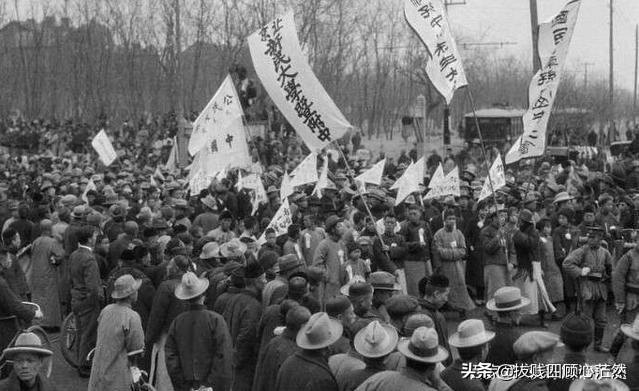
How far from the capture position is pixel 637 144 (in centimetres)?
2819

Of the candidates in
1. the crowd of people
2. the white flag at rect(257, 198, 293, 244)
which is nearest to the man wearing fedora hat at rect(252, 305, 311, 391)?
the crowd of people

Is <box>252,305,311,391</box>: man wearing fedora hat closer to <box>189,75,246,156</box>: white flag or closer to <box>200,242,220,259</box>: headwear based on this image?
<box>200,242,220,259</box>: headwear

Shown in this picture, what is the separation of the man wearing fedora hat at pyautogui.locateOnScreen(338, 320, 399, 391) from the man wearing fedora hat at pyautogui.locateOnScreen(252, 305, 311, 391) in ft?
2.71

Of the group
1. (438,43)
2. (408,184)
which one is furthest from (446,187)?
(438,43)

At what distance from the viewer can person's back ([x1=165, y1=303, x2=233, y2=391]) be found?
24.4 feet

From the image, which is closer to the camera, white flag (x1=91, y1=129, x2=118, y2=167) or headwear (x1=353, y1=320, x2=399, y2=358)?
headwear (x1=353, y1=320, x2=399, y2=358)

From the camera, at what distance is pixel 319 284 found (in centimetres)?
903

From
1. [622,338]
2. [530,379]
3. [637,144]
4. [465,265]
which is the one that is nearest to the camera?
[530,379]

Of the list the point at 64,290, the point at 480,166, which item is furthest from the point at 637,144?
the point at 64,290

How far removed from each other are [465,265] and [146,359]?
649cm

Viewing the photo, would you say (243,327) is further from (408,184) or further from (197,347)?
(408,184)

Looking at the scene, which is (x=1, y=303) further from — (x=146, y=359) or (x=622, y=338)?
(x=622, y=338)

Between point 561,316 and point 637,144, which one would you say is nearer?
point 561,316

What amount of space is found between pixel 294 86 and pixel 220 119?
4.38m
